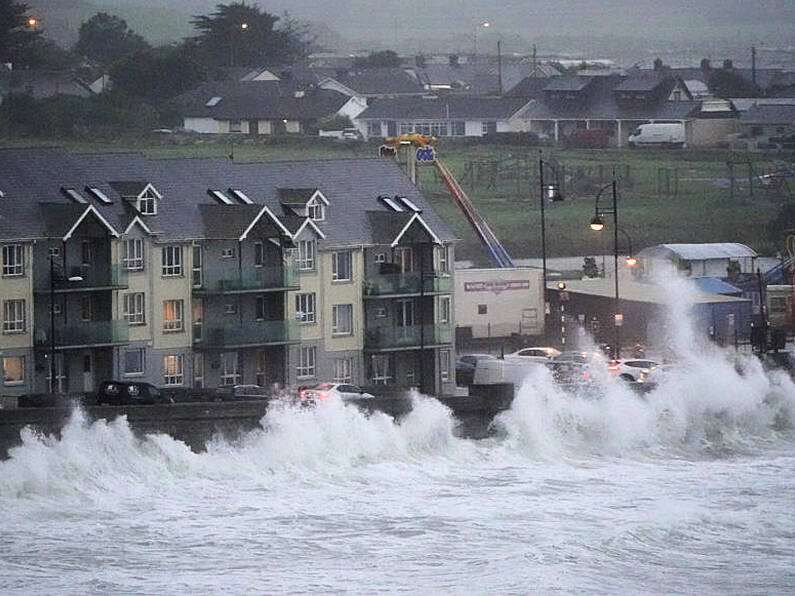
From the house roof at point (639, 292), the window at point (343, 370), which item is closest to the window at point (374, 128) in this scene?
the house roof at point (639, 292)

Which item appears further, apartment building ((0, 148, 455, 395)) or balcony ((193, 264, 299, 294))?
balcony ((193, 264, 299, 294))

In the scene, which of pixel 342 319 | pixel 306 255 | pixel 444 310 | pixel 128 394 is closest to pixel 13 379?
pixel 128 394

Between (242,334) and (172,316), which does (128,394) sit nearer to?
(172,316)

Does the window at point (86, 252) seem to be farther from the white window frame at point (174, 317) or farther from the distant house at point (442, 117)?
the distant house at point (442, 117)

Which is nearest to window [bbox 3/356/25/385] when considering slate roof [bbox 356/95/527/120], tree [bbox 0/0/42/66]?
tree [bbox 0/0/42/66]

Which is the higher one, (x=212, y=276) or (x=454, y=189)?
(x=454, y=189)

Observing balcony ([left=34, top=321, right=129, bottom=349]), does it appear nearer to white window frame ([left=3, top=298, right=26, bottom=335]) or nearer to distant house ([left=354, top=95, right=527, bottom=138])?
white window frame ([left=3, top=298, right=26, bottom=335])
